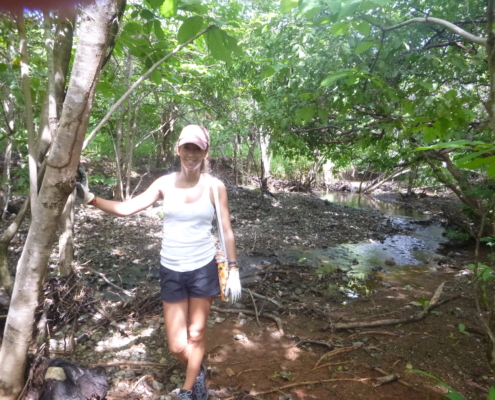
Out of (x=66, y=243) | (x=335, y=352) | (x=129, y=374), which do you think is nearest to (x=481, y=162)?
(x=335, y=352)

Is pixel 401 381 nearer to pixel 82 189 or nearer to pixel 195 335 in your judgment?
pixel 195 335

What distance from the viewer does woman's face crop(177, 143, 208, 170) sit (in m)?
2.08

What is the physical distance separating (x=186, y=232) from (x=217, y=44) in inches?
49.1

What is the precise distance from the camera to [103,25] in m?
1.30

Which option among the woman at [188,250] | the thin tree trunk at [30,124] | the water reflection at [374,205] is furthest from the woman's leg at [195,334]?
the water reflection at [374,205]

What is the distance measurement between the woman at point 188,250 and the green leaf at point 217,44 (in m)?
0.50

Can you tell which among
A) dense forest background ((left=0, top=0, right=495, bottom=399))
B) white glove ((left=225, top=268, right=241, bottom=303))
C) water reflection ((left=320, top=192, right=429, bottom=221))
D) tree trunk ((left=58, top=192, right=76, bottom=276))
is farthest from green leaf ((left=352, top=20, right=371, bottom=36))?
water reflection ((left=320, top=192, right=429, bottom=221))

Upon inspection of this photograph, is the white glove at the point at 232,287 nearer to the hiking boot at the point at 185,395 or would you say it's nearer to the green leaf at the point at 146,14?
the hiking boot at the point at 185,395

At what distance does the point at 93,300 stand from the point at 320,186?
17494mm

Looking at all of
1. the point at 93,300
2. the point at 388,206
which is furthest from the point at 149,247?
the point at 388,206

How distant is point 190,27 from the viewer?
1.85 metres

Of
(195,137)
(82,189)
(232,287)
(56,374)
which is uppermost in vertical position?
(195,137)

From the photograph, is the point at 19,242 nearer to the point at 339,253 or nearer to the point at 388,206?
the point at 339,253

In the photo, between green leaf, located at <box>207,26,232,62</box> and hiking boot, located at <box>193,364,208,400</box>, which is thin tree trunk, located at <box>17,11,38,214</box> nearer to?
green leaf, located at <box>207,26,232,62</box>
